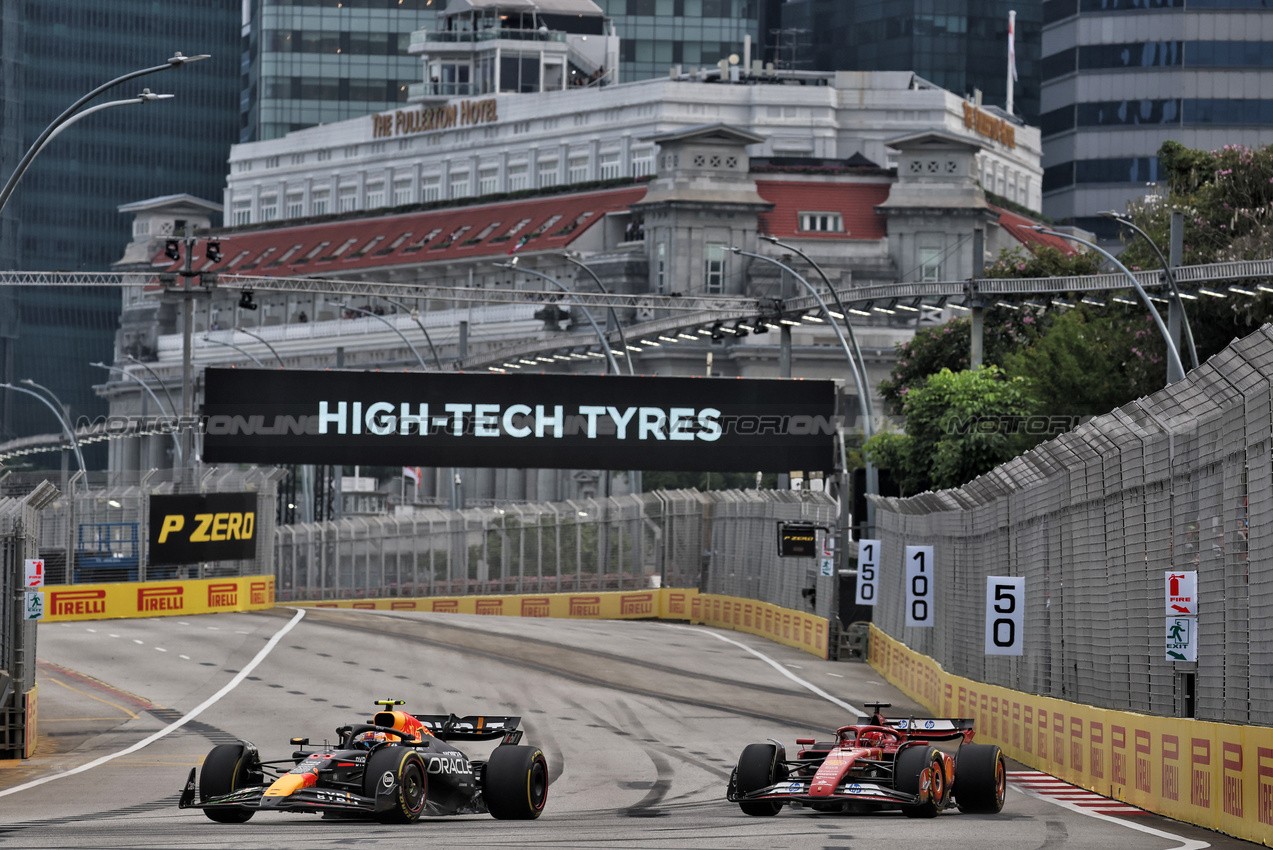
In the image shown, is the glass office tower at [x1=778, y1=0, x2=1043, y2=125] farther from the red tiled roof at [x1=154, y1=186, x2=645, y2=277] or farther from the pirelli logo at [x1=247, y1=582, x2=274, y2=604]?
the pirelli logo at [x1=247, y1=582, x2=274, y2=604]

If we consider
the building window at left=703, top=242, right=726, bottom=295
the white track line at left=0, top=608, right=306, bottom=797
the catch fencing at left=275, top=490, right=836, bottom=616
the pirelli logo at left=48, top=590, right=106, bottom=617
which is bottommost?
the white track line at left=0, top=608, right=306, bottom=797

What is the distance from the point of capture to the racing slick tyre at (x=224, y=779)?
1788 centimetres

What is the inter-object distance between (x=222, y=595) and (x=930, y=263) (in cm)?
8055

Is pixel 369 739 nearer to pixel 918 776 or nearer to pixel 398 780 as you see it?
pixel 398 780

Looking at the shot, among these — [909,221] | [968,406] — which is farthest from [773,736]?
[909,221]

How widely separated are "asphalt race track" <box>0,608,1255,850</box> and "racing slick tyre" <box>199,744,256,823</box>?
0.74ft

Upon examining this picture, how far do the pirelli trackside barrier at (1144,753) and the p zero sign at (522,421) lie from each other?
69.3ft

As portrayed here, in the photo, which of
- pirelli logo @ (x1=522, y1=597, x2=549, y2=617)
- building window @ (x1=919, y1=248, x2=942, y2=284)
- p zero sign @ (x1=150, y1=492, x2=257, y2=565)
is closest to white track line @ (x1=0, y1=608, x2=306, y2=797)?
p zero sign @ (x1=150, y1=492, x2=257, y2=565)

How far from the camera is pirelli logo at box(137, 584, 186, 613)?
50125 mm

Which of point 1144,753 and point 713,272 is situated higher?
point 713,272

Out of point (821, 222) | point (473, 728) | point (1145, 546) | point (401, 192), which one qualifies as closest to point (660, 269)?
point (821, 222)

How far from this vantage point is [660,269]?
420 ft

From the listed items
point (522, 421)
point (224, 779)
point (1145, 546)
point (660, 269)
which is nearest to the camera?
point (224, 779)

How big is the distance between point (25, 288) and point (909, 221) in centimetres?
9849
